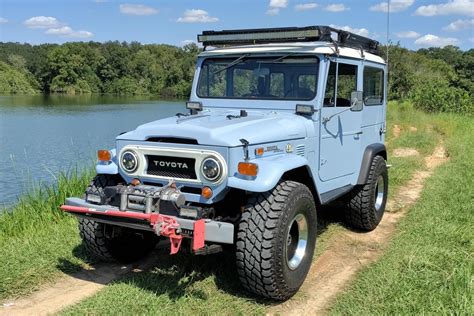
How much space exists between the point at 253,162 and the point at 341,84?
2024mm

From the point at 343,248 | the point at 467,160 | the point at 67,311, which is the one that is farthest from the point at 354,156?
the point at 467,160

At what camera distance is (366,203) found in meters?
6.01

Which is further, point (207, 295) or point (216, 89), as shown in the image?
point (216, 89)

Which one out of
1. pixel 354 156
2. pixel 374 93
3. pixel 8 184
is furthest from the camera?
pixel 8 184

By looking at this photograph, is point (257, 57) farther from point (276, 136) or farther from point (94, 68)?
point (94, 68)

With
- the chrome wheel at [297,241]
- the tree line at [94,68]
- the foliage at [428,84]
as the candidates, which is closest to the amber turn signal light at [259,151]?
the chrome wheel at [297,241]

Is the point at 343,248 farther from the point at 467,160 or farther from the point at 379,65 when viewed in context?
the point at 467,160

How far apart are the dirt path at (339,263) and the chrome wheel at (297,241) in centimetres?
32

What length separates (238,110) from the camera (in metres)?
5.33

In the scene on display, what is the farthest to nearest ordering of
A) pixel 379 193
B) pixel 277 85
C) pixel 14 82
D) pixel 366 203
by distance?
pixel 14 82, pixel 379 193, pixel 366 203, pixel 277 85

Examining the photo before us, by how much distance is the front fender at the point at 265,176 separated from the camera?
3.78 meters

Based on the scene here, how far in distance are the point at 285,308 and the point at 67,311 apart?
177cm

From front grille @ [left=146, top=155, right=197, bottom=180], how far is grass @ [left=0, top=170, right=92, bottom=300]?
1487 millimetres

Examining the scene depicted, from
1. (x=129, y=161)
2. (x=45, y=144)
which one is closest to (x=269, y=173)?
(x=129, y=161)
